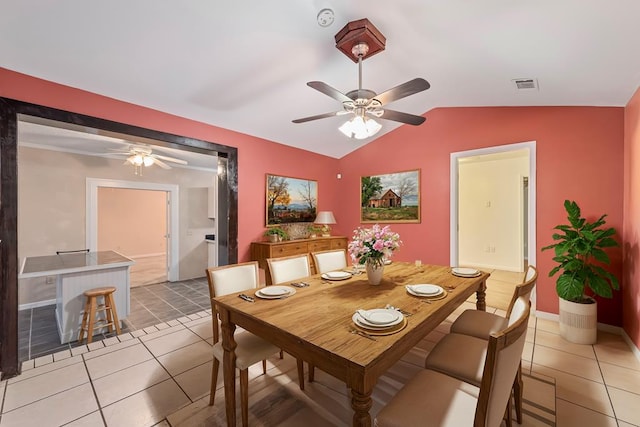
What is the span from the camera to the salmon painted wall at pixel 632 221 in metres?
2.39

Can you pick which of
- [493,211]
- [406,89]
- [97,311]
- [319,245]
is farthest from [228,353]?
[493,211]

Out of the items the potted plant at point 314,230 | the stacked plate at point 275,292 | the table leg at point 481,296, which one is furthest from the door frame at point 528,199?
the stacked plate at point 275,292

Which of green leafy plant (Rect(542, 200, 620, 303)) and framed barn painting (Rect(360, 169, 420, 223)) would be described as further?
framed barn painting (Rect(360, 169, 420, 223))

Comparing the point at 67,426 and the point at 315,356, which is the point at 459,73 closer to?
the point at 315,356

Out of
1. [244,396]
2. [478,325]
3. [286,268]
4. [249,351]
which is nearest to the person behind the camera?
[244,396]

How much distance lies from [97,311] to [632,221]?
5.37 meters

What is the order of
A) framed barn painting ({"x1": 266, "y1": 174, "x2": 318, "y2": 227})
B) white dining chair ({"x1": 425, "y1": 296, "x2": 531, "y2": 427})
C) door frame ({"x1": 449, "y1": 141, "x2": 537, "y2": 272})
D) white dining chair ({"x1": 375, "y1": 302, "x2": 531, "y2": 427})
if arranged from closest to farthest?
1. white dining chair ({"x1": 375, "y1": 302, "x2": 531, "y2": 427})
2. white dining chair ({"x1": 425, "y1": 296, "x2": 531, "y2": 427})
3. door frame ({"x1": 449, "y1": 141, "x2": 537, "y2": 272})
4. framed barn painting ({"x1": 266, "y1": 174, "x2": 318, "y2": 227})

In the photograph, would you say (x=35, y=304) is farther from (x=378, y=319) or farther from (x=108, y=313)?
(x=378, y=319)

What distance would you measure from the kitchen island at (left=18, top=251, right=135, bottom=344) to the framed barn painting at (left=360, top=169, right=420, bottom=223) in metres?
3.71

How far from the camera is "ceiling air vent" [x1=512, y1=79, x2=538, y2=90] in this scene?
2.61 metres

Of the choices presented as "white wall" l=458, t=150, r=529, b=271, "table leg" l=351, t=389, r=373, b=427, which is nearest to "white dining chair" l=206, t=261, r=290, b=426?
"table leg" l=351, t=389, r=373, b=427

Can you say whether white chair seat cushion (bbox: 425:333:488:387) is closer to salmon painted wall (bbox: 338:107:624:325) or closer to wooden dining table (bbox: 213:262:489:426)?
wooden dining table (bbox: 213:262:489:426)

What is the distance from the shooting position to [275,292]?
5.93ft

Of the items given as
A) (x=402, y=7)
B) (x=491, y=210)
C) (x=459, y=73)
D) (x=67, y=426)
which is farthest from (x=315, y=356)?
(x=491, y=210)
